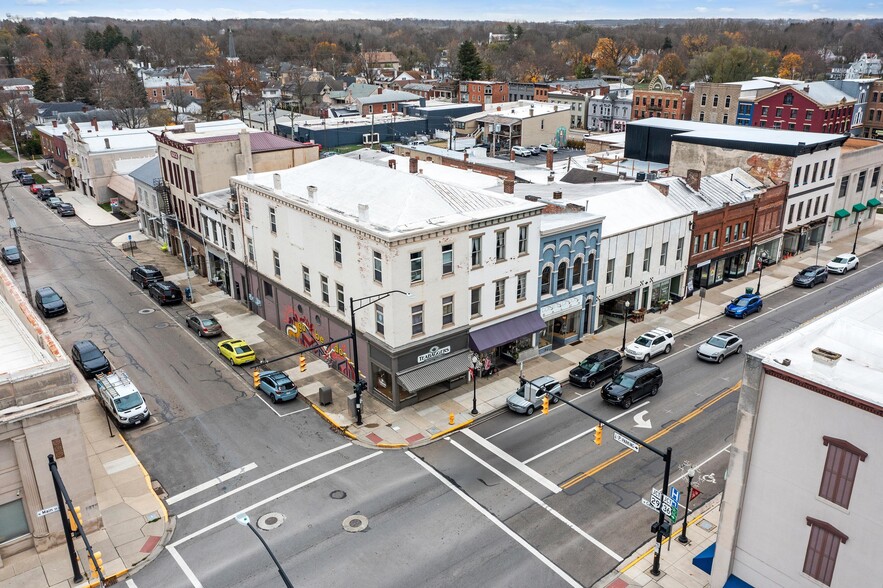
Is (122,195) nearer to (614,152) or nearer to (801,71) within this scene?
(614,152)

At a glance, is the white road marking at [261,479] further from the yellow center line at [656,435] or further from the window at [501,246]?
the window at [501,246]

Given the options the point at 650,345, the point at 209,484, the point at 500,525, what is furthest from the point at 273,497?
the point at 650,345

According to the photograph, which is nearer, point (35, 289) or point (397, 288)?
point (397, 288)

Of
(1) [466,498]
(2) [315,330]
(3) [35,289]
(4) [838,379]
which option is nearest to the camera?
(4) [838,379]

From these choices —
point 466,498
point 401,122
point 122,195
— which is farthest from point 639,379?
point 401,122

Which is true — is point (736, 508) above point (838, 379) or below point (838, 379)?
below

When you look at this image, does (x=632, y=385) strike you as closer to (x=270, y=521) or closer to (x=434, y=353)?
(x=434, y=353)
